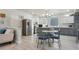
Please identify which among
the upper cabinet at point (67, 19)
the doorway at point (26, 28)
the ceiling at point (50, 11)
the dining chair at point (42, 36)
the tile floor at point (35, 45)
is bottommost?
the tile floor at point (35, 45)

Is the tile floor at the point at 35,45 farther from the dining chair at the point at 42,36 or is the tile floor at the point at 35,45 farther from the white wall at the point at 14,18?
the white wall at the point at 14,18

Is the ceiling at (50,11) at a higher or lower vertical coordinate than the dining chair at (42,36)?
higher

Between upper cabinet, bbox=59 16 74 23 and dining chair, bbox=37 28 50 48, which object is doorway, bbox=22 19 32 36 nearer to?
dining chair, bbox=37 28 50 48

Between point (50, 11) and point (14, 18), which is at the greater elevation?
point (50, 11)

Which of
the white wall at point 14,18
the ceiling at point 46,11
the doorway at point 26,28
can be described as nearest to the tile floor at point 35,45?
the doorway at point 26,28

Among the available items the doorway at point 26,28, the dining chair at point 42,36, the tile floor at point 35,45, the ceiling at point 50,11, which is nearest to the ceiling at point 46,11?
the ceiling at point 50,11

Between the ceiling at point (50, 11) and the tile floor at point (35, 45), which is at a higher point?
the ceiling at point (50, 11)

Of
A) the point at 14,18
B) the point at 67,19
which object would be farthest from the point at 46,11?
the point at 14,18

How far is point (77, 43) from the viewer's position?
9.30 ft

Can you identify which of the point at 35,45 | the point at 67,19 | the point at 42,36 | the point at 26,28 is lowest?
the point at 35,45

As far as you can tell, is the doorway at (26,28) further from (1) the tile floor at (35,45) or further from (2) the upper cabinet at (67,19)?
(2) the upper cabinet at (67,19)

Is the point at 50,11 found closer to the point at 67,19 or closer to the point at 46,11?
the point at 46,11

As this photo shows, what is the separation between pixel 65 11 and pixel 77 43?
763 millimetres
